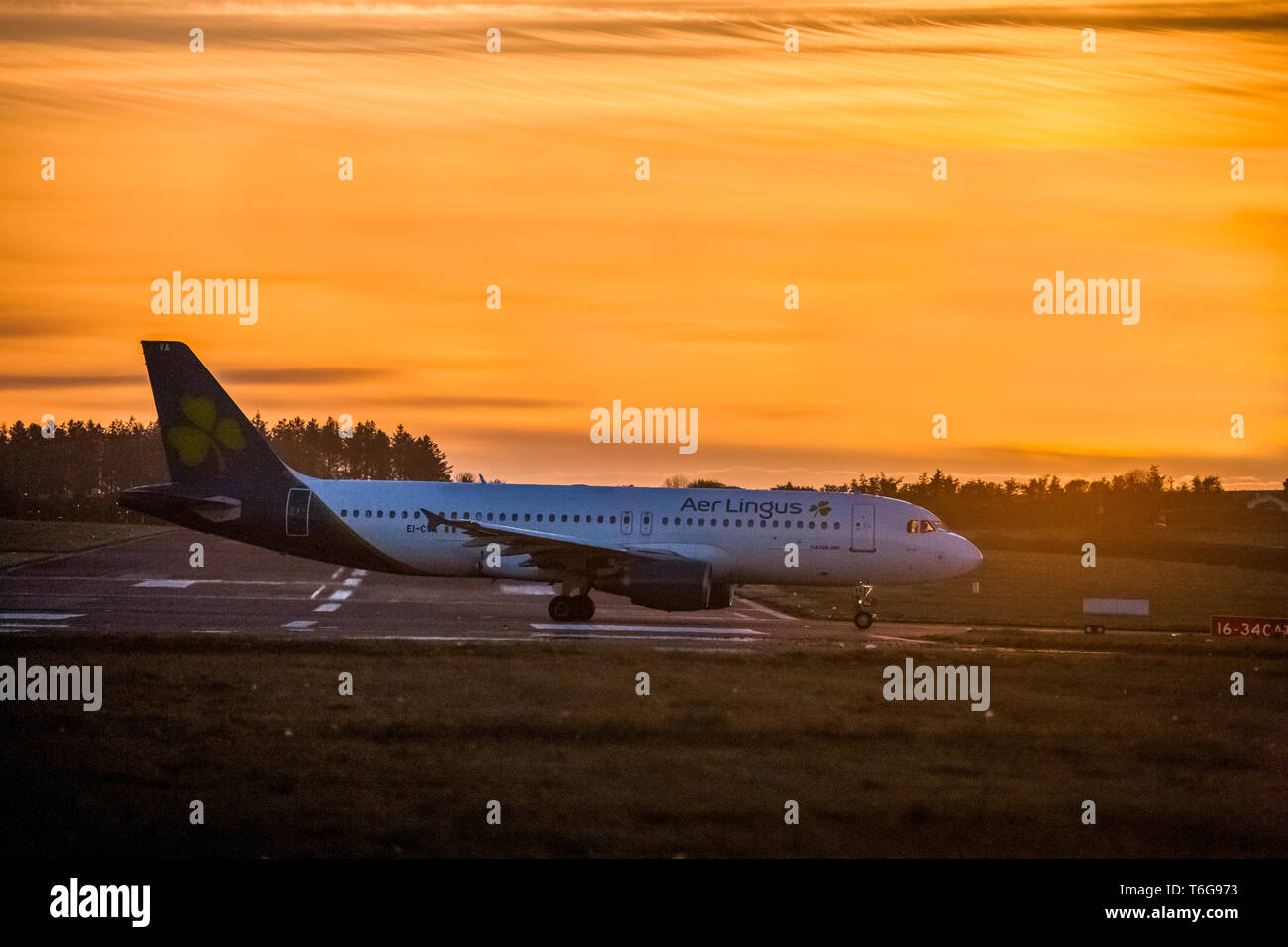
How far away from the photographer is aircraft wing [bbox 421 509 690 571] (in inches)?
1328

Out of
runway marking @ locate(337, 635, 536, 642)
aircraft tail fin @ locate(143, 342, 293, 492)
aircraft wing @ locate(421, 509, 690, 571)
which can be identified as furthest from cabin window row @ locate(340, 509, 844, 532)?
runway marking @ locate(337, 635, 536, 642)

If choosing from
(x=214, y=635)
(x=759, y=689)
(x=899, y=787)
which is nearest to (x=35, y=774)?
(x=899, y=787)

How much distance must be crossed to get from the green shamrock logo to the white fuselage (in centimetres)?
246

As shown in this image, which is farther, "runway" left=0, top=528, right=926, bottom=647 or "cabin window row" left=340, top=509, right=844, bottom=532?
"cabin window row" left=340, top=509, right=844, bottom=532

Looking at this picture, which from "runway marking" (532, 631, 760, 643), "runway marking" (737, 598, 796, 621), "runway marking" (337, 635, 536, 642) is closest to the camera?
"runway marking" (337, 635, 536, 642)

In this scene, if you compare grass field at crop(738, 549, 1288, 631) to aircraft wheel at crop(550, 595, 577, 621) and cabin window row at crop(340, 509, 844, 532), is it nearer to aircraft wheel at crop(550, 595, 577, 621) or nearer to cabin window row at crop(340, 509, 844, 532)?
cabin window row at crop(340, 509, 844, 532)

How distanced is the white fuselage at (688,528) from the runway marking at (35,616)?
24.9 feet

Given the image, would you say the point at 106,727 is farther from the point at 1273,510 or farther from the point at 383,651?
the point at 1273,510

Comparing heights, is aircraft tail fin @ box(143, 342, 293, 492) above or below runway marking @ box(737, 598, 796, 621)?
above

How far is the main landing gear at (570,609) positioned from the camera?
34.5 metres

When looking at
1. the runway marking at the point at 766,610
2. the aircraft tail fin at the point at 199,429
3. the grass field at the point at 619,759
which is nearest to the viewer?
the grass field at the point at 619,759

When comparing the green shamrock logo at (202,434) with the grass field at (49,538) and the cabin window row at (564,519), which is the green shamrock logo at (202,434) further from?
the grass field at (49,538)

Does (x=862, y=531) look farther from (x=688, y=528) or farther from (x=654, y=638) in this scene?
(x=654, y=638)

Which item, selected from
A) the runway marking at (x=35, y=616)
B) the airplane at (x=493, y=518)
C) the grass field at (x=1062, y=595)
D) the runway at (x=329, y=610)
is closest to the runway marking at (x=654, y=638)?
the runway at (x=329, y=610)
